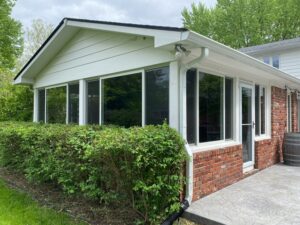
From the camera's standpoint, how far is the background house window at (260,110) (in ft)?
23.8

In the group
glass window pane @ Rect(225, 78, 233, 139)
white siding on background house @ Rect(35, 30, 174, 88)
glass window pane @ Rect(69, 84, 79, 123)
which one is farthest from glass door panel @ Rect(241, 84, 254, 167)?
glass window pane @ Rect(69, 84, 79, 123)

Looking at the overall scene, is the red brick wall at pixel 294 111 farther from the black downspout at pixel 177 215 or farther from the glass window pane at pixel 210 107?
the black downspout at pixel 177 215

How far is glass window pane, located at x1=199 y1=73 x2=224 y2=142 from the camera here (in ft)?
16.6

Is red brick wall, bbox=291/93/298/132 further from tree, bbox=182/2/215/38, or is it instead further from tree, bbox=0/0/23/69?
tree, bbox=182/2/215/38

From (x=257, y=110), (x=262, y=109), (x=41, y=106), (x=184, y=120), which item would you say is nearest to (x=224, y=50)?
(x=184, y=120)

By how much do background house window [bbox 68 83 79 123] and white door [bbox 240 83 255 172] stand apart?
407 cm

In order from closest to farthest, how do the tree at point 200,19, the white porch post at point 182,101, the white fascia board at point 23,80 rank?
the white porch post at point 182,101 < the white fascia board at point 23,80 < the tree at point 200,19

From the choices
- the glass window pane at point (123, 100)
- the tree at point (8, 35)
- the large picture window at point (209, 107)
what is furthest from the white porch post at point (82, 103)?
the tree at point (8, 35)

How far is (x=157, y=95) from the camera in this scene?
4996mm

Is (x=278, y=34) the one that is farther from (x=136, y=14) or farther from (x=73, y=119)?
(x=73, y=119)

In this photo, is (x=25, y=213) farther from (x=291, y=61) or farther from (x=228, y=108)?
(x=291, y=61)

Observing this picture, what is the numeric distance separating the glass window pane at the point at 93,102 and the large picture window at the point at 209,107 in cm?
260

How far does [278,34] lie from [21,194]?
26.2m

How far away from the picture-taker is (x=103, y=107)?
6.41m
